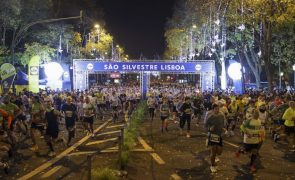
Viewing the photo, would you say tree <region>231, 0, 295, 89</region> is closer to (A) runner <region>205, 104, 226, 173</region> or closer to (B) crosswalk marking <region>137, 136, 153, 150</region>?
(B) crosswalk marking <region>137, 136, 153, 150</region>

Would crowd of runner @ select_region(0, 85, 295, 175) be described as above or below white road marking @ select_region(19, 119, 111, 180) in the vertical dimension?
above

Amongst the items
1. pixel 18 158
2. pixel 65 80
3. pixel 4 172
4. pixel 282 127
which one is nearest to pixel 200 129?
pixel 282 127

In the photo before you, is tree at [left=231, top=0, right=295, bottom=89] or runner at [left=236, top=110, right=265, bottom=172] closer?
runner at [left=236, top=110, right=265, bottom=172]

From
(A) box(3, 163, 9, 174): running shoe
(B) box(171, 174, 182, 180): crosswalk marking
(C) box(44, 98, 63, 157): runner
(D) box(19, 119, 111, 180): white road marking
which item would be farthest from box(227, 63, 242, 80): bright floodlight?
(A) box(3, 163, 9, 174): running shoe

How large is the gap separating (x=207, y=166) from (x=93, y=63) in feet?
88.5

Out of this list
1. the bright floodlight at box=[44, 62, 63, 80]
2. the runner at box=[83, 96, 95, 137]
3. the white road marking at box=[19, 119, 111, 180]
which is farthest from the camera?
the bright floodlight at box=[44, 62, 63, 80]

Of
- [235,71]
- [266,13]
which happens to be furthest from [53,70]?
[266,13]

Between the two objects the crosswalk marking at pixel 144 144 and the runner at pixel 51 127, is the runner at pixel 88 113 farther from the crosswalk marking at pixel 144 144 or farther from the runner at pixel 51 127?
the runner at pixel 51 127

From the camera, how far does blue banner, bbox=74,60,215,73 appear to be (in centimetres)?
3794

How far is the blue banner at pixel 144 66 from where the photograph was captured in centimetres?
3794

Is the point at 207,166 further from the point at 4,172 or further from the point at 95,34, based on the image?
the point at 95,34

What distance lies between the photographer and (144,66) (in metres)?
38.9

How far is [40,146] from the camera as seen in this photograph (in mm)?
15984

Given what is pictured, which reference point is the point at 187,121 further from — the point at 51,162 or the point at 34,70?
the point at 34,70
